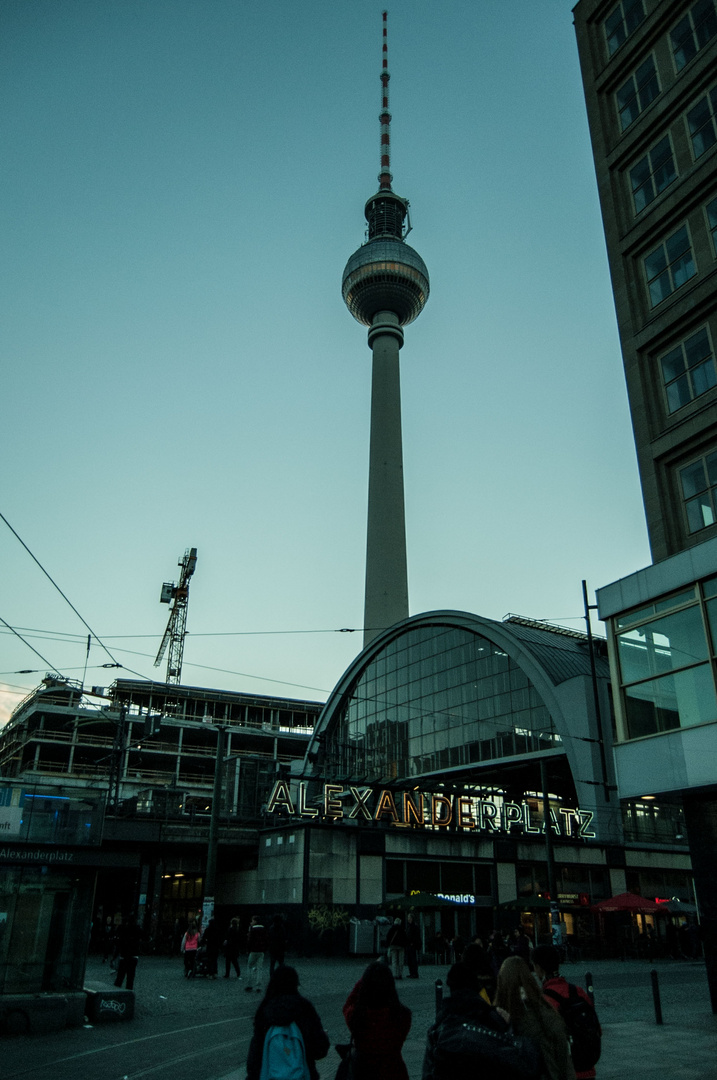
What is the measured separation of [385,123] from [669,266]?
11854 centimetres

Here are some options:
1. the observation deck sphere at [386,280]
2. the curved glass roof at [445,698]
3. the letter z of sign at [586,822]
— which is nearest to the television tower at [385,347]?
the observation deck sphere at [386,280]

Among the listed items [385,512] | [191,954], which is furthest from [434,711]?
[385,512]

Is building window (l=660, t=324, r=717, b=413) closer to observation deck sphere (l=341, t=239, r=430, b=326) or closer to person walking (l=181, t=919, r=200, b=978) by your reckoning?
person walking (l=181, t=919, r=200, b=978)

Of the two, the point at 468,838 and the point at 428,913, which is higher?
the point at 468,838

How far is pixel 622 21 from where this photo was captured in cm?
2480

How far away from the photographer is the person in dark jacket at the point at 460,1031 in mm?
5051

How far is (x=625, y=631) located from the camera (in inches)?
765

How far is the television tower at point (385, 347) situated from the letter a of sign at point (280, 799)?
44187mm

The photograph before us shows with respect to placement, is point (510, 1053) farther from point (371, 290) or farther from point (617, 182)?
point (371, 290)

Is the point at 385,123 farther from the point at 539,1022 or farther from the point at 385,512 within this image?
the point at 539,1022

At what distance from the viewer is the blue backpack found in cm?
599

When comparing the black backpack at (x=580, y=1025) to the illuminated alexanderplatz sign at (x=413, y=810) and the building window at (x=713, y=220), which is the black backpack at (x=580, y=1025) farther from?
the illuminated alexanderplatz sign at (x=413, y=810)

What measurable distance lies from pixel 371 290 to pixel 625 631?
302 feet

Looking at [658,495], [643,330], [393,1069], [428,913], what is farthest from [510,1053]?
[428,913]
